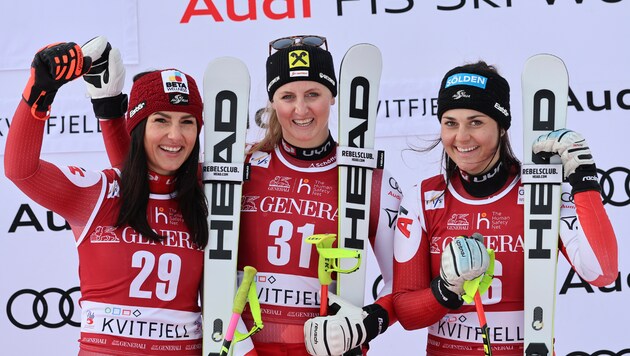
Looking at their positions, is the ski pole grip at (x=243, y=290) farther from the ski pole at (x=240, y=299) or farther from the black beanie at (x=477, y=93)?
the black beanie at (x=477, y=93)

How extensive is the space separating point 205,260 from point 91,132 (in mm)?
1652

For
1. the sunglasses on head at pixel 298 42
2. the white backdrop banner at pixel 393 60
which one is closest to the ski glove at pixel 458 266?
the sunglasses on head at pixel 298 42

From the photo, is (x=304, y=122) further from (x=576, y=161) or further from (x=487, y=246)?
(x=576, y=161)

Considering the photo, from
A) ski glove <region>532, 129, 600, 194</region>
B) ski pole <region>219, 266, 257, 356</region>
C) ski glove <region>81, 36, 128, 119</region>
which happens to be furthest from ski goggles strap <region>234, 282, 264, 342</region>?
ski glove <region>532, 129, 600, 194</region>

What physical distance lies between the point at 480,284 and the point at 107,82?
1.46 metres

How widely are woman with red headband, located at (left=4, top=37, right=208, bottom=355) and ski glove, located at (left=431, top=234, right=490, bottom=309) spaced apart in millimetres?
806

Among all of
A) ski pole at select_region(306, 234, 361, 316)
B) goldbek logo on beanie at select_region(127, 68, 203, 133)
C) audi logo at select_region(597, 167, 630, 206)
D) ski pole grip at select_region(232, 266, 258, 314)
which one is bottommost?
ski pole grip at select_region(232, 266, 258, 314)

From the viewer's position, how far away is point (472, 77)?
304cm

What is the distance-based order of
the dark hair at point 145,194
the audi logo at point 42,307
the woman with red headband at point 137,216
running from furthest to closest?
the audi logo at point 42,307 → the dark hair at point 145,194 → the woman with red headband at point 137,216

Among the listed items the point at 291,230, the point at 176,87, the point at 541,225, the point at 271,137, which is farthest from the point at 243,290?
the point at 541,225

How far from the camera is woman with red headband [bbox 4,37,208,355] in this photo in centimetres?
283

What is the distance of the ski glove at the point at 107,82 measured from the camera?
10.5 feet

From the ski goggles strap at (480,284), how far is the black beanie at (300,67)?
85cm

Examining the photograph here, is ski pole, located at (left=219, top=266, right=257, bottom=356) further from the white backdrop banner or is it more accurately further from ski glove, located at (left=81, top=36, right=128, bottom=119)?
the white backdrop banner
